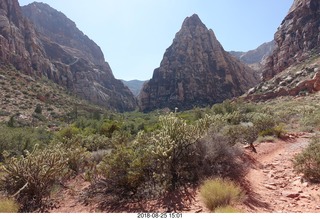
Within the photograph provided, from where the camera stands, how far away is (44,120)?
38.8m

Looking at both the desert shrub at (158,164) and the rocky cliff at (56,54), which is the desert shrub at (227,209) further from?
the rocky cliff at (56,54)

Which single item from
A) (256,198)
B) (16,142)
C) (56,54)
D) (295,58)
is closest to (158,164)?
(256,198)

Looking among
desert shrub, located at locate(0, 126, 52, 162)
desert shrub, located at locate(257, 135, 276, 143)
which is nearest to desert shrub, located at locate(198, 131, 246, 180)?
desert shrub, located at locate(257, 135, 276, 143)

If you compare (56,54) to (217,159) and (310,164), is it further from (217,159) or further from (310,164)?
(310,164)

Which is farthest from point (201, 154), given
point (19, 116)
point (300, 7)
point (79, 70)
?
point (79, 70)

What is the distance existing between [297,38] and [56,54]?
87.5m

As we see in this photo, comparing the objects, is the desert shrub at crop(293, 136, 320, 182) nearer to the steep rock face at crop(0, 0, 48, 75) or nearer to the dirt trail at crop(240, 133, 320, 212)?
the dirt trail at crop(240, 133, 320, 212)

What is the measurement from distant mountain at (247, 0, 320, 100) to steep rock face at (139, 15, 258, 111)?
24.1 m

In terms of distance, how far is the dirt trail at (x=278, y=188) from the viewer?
5.63 m

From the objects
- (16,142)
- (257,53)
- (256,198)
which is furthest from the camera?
(257,53)

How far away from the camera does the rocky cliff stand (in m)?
66.8

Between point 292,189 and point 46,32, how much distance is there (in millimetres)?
160204

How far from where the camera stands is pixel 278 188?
22.6ft

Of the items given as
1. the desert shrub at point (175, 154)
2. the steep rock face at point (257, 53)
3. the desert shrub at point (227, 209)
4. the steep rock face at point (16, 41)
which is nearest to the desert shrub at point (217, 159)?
the desert shrub at point (175, 154)
